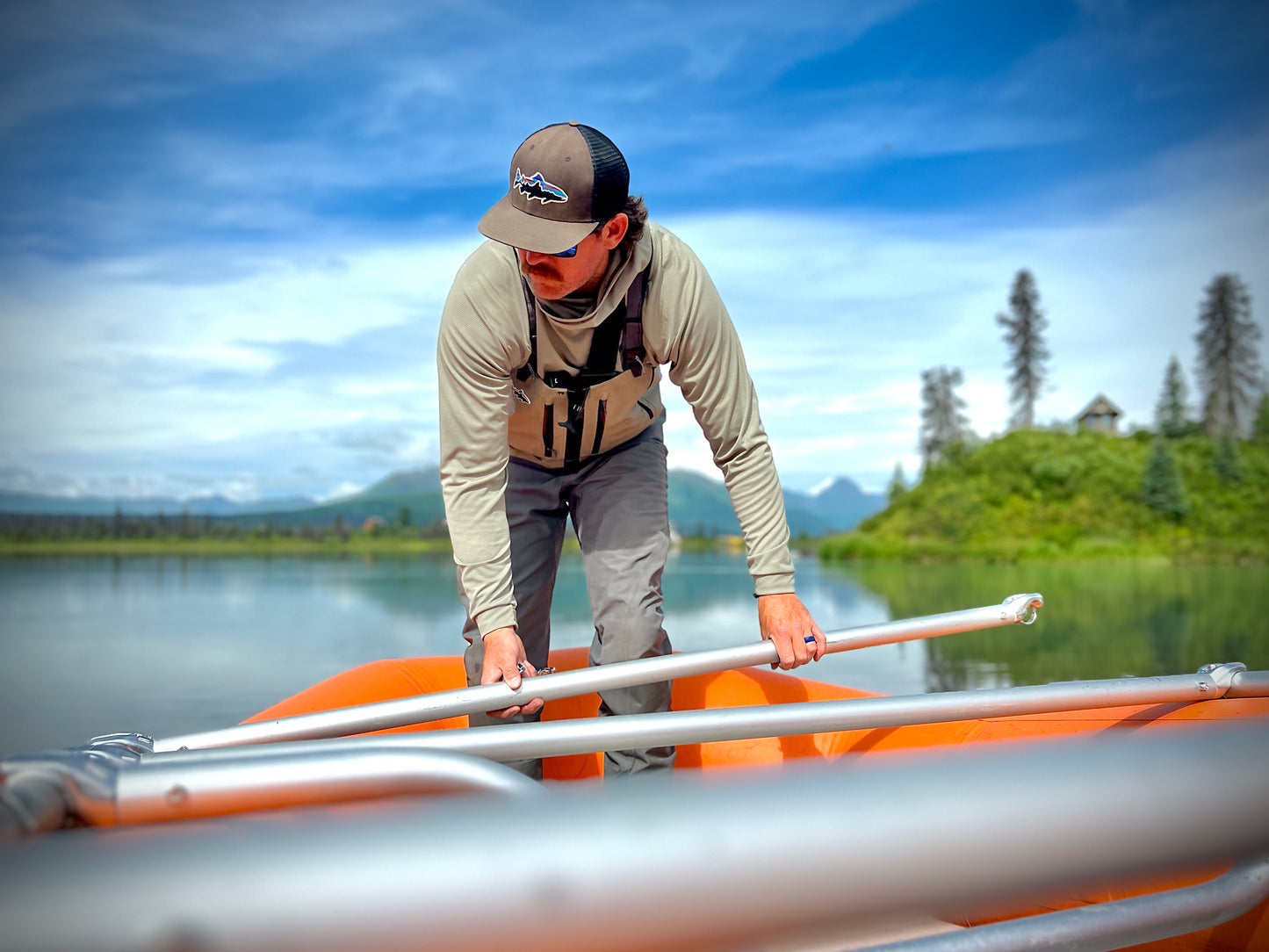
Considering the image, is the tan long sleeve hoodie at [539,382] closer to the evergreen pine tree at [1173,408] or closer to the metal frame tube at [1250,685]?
the metal frame tube at [1250,685]

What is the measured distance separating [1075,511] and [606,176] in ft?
79.5

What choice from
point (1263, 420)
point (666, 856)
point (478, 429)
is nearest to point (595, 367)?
point (478, 429)

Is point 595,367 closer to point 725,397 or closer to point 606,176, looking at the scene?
point 725,397

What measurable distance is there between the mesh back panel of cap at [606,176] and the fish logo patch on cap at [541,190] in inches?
2.1

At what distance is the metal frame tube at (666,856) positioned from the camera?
263 millimetres

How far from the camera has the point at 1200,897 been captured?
32.6 inches

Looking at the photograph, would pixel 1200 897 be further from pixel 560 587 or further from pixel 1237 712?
pixel 560 587

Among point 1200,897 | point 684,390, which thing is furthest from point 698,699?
point 1200,897

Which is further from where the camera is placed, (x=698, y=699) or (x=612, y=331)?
(x=698, y=699)

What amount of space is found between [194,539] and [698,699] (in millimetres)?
26290

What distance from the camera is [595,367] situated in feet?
5.81

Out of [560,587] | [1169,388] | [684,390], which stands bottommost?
[560,587]

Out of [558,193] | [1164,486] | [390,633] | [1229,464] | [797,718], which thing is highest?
[1229,464]

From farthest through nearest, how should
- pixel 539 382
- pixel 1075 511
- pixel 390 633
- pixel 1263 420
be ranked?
pixel 1263 420 < pixel 1075 511 < pixel 390 633 < pixel 539 382
